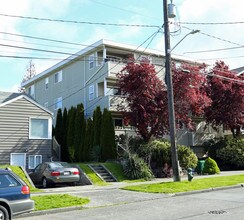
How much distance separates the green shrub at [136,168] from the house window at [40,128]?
19.9ft

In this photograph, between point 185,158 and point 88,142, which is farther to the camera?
point 88,142

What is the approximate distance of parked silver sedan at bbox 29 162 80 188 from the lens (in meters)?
19.6

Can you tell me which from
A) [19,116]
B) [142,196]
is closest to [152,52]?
[19,116]

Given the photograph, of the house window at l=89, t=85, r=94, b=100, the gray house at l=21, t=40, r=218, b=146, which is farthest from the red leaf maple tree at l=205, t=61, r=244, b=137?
the house window at l=89, t=85, r=94, b=100

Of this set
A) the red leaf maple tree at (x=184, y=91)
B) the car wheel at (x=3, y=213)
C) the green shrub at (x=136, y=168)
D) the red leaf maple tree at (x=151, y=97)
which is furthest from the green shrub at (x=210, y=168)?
the car wheel at (x=3, y=213)

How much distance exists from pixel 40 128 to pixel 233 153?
48.4 ft

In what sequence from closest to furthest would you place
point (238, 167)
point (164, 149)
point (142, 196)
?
point (142, 196), point (164, 149), point (238, 167)

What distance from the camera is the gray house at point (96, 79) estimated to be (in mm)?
29812

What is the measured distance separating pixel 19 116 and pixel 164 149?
31.2ft

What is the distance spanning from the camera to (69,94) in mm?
34406

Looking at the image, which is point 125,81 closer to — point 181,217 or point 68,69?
point 68,69

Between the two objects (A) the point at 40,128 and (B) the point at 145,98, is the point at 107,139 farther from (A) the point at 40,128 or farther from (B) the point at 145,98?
(A) the point at 40,128

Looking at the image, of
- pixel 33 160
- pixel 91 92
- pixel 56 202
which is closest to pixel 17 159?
pixel 33 160

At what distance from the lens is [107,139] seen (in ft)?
88.4
